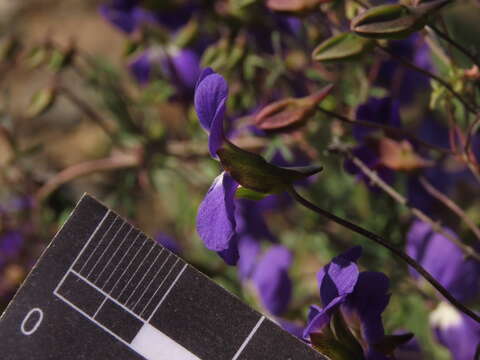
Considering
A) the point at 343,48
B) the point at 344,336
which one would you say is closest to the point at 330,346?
the point at 344,336

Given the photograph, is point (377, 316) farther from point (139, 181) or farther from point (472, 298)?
point (139, 181)

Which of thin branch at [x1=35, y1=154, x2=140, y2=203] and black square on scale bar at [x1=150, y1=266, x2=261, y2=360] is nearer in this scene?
black square on scale bar at [x1=150, y1=266, x2=261, y2=360]

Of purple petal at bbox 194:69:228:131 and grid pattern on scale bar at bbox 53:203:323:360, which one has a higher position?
purple petal at bbox 194:69:228:131

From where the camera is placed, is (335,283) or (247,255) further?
(247,255)

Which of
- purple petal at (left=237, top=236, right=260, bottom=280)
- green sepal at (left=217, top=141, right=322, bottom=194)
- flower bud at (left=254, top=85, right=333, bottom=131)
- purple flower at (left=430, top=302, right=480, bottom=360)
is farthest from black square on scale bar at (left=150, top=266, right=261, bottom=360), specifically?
purple petal at (left=237, top=236, right=260, bottom=280)

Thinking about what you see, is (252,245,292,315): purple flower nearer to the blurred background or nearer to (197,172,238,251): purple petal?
the blurred background

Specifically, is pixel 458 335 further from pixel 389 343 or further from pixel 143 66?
pixel 143 66

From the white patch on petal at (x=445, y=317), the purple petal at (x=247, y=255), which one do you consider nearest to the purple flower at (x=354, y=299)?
the white patch on petal at (x=445, y=317)
